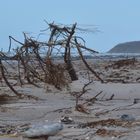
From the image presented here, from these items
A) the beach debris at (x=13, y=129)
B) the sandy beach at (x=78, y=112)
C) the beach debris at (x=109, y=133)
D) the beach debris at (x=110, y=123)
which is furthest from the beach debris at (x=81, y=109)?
the beach debris at (x=109, y=133)

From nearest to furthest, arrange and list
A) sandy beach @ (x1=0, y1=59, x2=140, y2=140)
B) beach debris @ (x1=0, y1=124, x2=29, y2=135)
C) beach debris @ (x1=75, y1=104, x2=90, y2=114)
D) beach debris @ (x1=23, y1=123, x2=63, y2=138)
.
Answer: beach debris @ (x1=23, y1=123, x2=63, y2=138)
sandy beach @ (x1=0, y1=59, x2=140, y2=140)
beach debris @ (x1=0, y1=124, x2=29, y2=135)
beach debris @ (x1=75, y1=104, x2=90, y2=114)

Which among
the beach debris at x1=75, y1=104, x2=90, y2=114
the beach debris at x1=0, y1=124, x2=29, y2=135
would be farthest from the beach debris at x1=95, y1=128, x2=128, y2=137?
the beach debris at x1=75, y1=104, x2=90, y2=114

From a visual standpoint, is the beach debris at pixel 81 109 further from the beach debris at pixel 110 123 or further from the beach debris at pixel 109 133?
the beach debris at pixel 109 133

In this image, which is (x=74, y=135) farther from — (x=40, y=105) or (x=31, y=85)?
(x=31, y=85)

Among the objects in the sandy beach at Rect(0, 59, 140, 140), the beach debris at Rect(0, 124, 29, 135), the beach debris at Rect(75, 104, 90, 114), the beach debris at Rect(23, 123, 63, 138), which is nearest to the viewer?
the beach debris at Rect(23, 123, 63, 138)

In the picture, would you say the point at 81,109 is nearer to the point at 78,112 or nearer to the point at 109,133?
the point at 78,112

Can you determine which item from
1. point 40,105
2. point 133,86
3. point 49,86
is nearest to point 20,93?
point 49,86

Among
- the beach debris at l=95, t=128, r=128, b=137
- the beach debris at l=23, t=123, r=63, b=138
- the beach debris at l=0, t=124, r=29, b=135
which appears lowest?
the beach debris at l=0, t=124, r=29, b=135

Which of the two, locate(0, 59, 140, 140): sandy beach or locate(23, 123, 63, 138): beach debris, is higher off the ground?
locate(23, 123, 63, 138): beach debris

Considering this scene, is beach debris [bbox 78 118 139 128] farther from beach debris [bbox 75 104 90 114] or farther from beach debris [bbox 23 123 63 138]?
beach debris [bbox 75 104 90 114]

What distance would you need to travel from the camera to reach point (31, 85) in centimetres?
798

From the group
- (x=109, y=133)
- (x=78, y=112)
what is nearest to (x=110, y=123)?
(x=109, y=133)

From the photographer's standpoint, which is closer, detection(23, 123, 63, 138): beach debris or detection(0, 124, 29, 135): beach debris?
detection(23, 123, 63, 138): beach debris

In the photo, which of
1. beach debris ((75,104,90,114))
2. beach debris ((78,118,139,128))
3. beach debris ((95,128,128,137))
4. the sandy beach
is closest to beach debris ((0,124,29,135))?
the sandy beach
